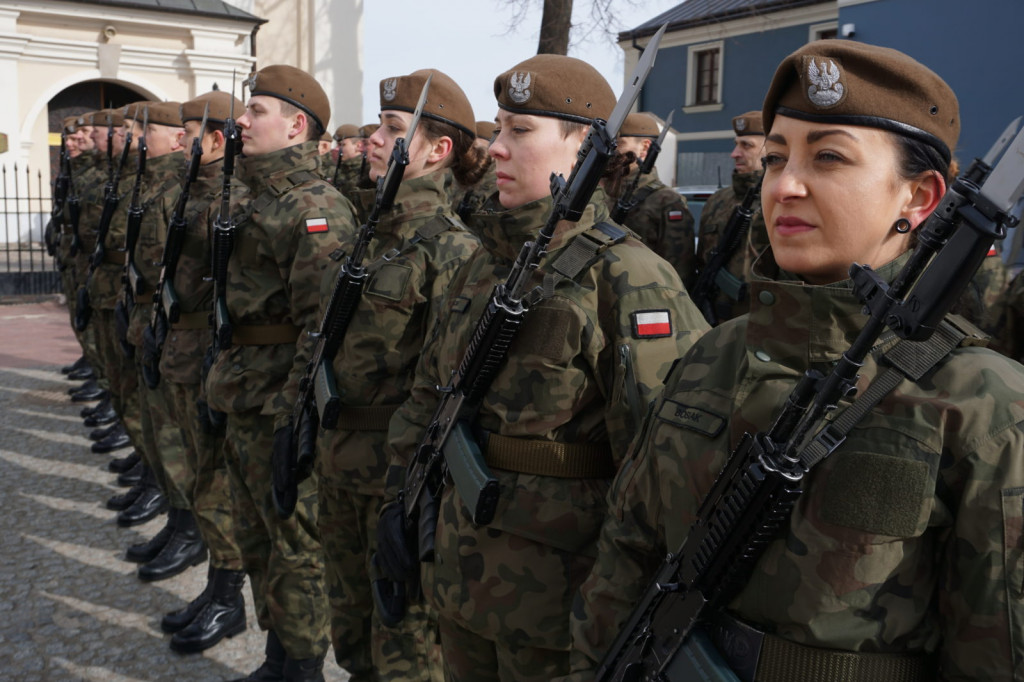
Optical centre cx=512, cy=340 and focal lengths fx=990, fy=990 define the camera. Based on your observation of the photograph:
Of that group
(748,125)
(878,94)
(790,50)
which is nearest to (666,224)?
(748,125)

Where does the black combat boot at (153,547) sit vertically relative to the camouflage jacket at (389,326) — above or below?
below

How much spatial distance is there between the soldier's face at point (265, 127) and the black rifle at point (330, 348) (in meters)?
0.82

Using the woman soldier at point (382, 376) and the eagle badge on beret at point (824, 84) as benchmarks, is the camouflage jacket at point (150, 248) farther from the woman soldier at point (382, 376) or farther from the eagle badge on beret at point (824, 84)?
the eagle badge on beret at point (824, 84)

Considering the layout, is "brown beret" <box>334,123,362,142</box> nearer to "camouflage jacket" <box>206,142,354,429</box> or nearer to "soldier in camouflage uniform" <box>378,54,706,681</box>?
"camouflage jacket" <box>206,142,354,429</box>

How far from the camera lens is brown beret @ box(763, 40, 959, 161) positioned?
1338mm

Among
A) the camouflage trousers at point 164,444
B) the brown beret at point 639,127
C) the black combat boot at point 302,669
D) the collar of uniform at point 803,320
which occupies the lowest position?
the black combat boot at point 302,669

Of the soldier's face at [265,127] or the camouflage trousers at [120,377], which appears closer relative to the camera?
the soldier's face at [265,127]

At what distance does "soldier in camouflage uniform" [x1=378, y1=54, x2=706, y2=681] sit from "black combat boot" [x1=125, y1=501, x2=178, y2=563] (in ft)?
10.2

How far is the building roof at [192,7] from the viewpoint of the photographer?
19430mm

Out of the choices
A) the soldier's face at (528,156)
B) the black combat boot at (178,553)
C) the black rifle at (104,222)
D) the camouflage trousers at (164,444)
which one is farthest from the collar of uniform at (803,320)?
the black rifle at (104,222)

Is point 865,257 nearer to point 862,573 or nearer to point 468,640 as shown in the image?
point 862,573

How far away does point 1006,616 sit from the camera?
1.20 metres

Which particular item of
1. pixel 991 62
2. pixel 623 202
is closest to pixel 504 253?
pixel 623 202

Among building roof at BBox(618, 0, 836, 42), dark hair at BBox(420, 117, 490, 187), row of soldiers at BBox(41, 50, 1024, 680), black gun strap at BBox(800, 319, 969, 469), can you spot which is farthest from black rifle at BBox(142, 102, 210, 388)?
building roof at BBox(618, 0, 836, 42)
